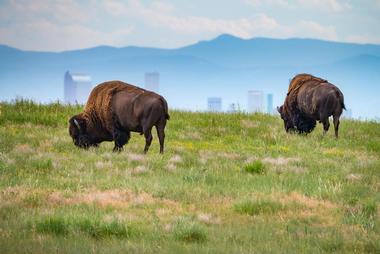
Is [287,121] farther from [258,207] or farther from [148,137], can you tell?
[258,207]

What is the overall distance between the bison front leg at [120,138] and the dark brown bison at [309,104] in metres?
7.77

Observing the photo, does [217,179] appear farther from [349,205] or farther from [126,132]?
[126,132]

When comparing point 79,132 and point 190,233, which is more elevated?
point 79,132

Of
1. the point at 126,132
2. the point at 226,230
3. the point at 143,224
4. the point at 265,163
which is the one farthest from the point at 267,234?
the point at 126,132

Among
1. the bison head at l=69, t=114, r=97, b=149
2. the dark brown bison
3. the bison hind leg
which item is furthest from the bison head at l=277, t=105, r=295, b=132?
the bison head at l=69, t=114, r=97, b=149

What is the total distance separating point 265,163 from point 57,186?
5.50 meters

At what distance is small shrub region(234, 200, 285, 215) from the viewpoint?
10242mm

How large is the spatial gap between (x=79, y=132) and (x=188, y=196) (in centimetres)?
692

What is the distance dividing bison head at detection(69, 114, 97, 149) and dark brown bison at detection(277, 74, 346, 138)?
331 inches

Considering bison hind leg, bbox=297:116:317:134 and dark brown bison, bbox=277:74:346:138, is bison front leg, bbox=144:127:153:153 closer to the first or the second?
dark brown bison, bbox=277:74:346:138

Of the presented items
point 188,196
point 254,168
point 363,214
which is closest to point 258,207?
point 188,196

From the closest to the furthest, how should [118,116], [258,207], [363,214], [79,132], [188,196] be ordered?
[363,214], [258,207], [188,196], [118,116], [79,132]

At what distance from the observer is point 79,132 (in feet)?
57.2

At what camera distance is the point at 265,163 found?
15508mm
